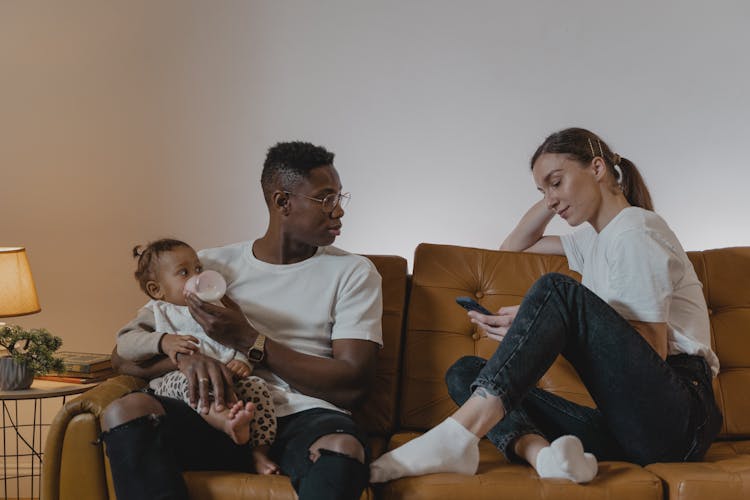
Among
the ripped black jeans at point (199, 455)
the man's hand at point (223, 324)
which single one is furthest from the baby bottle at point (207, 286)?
the ripped black jeans at point (199, 455)

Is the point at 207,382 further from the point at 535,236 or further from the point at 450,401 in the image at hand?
the point at 535,236

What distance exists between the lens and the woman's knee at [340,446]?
157cm

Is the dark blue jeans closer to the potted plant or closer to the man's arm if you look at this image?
the man's arm

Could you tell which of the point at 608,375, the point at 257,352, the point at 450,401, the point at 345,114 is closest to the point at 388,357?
the point at 450,401

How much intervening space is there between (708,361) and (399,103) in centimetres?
140

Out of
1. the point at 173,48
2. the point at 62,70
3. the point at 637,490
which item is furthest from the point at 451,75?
the point at 637,490

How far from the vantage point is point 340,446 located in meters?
1.58

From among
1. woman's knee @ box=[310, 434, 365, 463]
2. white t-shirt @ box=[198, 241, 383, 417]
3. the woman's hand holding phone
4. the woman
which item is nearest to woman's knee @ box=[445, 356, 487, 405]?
Answer: the woman

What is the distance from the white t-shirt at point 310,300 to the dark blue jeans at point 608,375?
0.37 meters

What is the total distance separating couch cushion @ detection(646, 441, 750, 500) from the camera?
162cm

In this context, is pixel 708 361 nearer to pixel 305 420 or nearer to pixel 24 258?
pixel 305 420

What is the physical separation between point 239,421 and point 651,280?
968 mm

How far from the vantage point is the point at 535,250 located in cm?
244

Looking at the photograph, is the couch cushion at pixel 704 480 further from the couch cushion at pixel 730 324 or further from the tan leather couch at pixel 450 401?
the couch cushion at pixel 730 324
